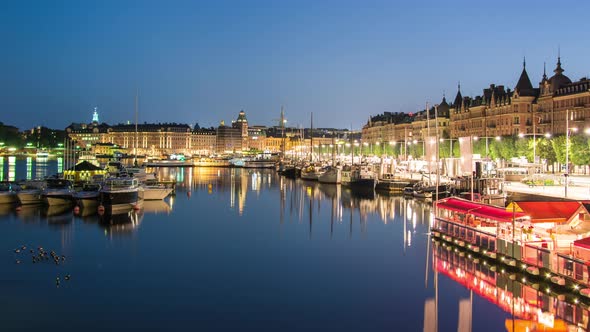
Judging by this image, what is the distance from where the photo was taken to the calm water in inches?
728

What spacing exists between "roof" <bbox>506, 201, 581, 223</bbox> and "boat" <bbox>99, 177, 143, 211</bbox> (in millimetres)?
27851

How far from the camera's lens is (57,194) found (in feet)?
147

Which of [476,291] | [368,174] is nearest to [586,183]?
[368,174]

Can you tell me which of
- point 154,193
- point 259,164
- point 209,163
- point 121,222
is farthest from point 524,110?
point 209,163

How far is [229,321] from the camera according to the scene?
59.8 feet

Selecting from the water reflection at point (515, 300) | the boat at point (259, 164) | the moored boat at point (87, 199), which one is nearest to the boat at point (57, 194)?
the moored boat at point (87, 199)

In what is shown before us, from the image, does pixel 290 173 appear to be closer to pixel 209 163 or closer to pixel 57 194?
pixel 57 194

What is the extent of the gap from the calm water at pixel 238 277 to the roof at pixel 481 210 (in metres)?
2.18

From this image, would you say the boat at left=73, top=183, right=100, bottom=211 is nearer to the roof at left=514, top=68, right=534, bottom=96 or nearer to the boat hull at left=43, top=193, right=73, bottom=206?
the boat hull at left=43, top=193, right=73, bottom=206

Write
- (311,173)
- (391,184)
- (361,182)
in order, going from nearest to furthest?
1. (391,184)
2. (361,182)
3. (311,173)

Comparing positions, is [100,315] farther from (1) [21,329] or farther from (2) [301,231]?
(2) [301,231]

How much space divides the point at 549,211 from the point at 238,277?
13.4 meters

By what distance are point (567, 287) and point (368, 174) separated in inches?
2040

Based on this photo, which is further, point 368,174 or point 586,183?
point 368,174
